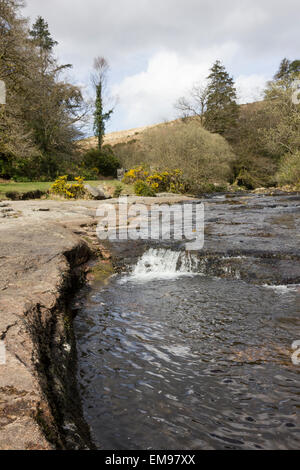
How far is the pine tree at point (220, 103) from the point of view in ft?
112

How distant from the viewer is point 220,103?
1430 inches

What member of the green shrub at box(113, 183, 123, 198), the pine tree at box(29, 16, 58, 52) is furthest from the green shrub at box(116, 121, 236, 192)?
the pine tree at box(29, 16, 58, 52)

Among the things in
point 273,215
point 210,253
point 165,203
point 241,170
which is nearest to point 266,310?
point 210,253

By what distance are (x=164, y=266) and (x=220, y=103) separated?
115 feet

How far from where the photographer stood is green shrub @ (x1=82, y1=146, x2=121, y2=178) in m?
26.7

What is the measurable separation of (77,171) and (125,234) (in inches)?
705

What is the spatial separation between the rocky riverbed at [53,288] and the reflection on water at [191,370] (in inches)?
9.2

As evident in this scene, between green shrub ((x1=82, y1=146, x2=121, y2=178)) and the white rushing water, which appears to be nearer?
the white rushing water

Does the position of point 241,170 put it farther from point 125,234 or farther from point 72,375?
point 72,375

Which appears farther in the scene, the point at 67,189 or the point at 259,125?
the point at 259,125

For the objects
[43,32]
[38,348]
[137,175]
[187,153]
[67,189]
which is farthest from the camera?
[43,32]

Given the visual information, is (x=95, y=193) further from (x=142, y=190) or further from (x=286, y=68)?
(x=286, y=68)

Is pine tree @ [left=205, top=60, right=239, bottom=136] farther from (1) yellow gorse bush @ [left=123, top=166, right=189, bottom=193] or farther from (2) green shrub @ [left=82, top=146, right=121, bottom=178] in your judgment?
(1) yellow gorse bush @ [left=123, top=166, right=189, bottom=193]

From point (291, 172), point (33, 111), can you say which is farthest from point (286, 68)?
point (33, 111)
